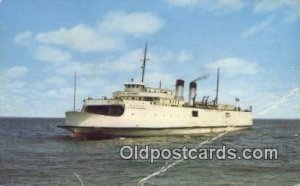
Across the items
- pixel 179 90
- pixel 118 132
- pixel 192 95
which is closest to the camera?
pixel 118 132

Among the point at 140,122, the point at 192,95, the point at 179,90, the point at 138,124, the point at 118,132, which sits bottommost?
the point at 118,132

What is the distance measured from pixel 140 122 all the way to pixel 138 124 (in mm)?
238

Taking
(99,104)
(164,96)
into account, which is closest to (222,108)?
(164,96)

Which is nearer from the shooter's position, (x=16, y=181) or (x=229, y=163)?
(x=16, y=181)

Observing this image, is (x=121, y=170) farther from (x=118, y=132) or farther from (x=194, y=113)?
(x=194, y=113)

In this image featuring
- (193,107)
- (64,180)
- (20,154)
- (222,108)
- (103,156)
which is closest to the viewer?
(64,180)

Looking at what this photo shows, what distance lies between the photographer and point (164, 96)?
1489 inches

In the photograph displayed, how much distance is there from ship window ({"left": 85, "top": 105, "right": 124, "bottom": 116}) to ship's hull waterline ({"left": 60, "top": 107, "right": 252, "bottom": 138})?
588mm

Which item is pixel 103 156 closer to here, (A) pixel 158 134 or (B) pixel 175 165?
(B) pixel 175 165

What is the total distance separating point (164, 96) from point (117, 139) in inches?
241

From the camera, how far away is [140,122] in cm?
3450

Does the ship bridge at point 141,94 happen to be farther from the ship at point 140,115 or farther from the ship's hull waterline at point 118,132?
the ship's hull waterline at point 118,132

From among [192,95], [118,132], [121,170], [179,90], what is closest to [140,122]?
[118,132]

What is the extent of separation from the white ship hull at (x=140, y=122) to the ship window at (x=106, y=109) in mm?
519
